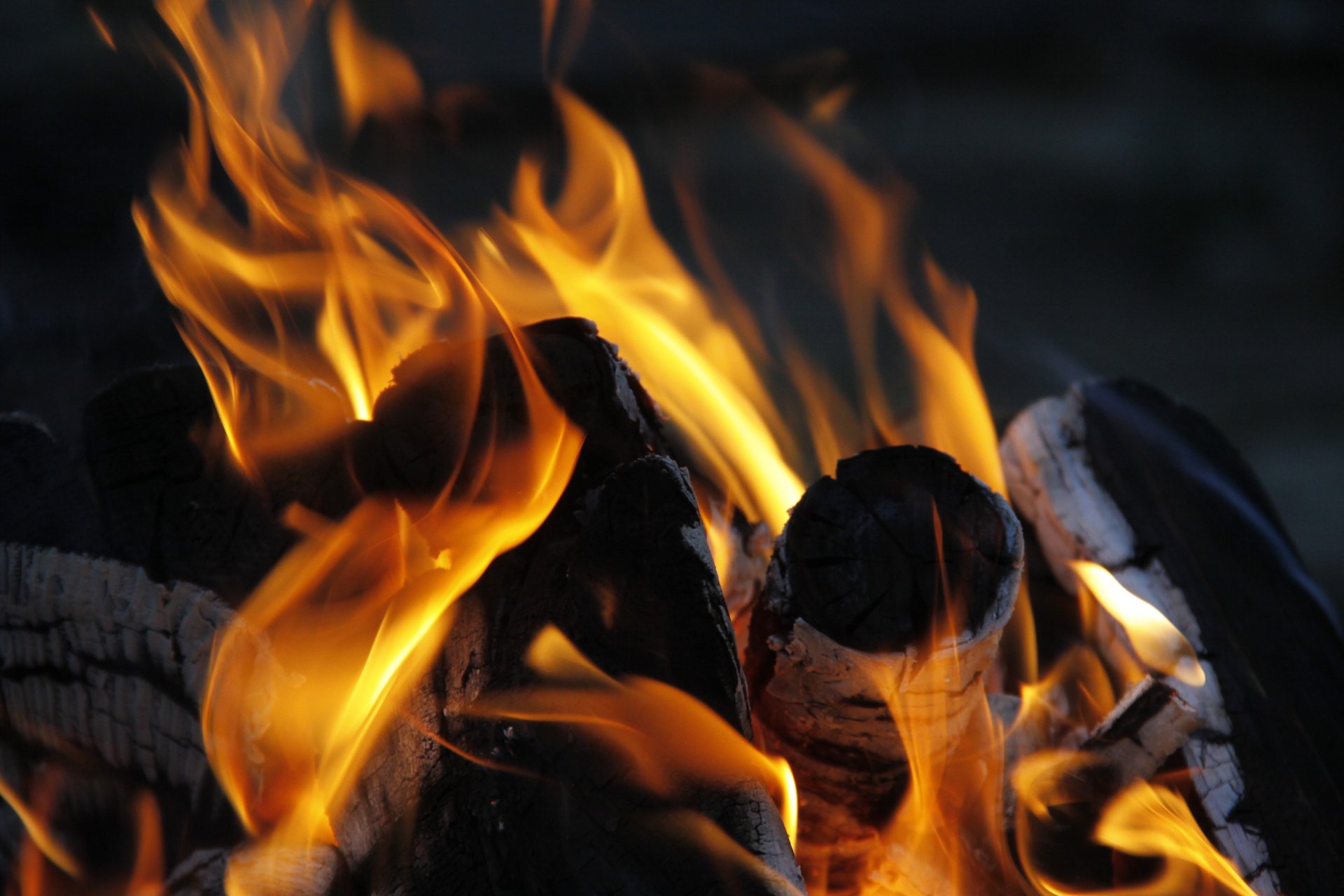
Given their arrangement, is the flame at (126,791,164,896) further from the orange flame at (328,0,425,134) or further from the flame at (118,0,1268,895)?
the orange flame at (328,0,425,134)

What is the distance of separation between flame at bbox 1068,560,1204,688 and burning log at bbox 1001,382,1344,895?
0.13 ft

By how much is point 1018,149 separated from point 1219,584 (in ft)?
9.04

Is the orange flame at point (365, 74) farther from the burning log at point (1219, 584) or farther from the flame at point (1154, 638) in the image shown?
the flame at point (1154, 638)

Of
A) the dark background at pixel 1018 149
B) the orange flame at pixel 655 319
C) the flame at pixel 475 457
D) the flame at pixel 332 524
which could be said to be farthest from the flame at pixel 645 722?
the dark background at pixel 1018 149

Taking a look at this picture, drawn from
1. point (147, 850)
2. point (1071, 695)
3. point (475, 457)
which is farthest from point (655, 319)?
point (147, 850)

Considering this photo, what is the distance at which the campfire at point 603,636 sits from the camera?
4.19 ft

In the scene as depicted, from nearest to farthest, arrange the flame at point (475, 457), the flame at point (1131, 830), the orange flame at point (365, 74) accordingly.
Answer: the flame at point (475, 457)
the flame at point (1131, 830)
the orange flame at point (365, 74)

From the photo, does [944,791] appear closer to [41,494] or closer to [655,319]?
→ [655,319]

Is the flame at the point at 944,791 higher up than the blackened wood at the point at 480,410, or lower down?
lower down

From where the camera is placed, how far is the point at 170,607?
1.59 m

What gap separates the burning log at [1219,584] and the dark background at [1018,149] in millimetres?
1285

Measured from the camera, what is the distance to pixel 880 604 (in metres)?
1.47

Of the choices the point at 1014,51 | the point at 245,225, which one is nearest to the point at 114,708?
the point at 245,225

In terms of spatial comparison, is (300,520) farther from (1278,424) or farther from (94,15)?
(1278,424)
